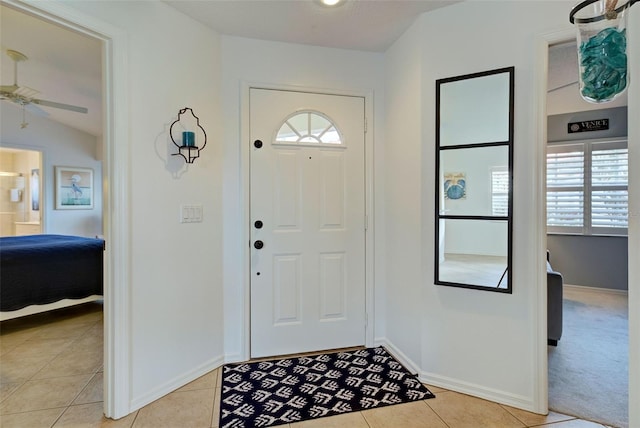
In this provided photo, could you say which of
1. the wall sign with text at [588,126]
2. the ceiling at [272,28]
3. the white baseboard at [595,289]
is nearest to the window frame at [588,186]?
the wall sign with text at [588,126]

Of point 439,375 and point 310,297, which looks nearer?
point 439,375

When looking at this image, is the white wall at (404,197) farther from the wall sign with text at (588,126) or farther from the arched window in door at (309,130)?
the wall sign with text at (588,126)

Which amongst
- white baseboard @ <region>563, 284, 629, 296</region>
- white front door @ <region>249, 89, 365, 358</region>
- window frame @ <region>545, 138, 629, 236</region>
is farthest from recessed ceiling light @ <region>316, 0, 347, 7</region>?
white baseboard @ <region>563, 284, 629, 296</region>

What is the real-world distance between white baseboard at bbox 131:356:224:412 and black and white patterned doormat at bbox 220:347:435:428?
98 mm

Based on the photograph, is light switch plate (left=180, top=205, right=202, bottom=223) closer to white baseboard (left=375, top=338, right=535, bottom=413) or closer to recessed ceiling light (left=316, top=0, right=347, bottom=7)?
recessed ceiling light (left=316, top=0, right=347, bottom=7)

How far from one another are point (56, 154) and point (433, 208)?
646 cm

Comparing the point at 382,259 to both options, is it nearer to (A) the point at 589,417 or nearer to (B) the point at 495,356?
(B) the point at 495,356

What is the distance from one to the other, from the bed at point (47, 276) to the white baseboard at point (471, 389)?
279 centimetres

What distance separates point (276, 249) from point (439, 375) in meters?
1.48

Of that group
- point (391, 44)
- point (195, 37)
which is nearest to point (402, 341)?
point (391, 44)

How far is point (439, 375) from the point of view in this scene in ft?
7.02

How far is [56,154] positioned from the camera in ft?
18.1

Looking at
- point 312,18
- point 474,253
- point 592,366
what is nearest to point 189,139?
point 312,18

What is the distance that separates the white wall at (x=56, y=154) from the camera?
501 centimetres
